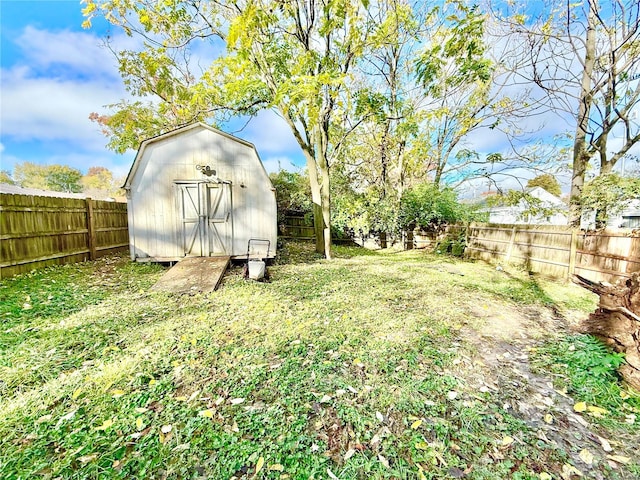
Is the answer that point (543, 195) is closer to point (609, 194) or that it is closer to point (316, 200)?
point (609, 194)

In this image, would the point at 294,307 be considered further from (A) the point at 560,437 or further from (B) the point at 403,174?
(B) the point at 403,174

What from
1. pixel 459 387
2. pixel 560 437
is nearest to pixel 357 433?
pixel 459 387

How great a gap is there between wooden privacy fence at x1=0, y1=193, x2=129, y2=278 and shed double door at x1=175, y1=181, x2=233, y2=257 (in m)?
2.22

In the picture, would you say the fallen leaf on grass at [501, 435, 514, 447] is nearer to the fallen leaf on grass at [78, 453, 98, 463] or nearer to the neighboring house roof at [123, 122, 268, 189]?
the fallen leaf on grass at [78, 453, 98, 463]

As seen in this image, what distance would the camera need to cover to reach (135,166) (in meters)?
6.56

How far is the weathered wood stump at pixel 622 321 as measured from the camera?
240 cm

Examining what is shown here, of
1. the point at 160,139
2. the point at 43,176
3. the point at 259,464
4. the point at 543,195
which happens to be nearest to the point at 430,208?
the point at 160,139

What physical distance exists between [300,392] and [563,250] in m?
7.09

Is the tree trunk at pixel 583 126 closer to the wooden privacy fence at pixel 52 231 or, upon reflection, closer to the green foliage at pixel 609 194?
the green foliage at pixel 609 194

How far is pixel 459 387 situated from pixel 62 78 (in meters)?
26.4

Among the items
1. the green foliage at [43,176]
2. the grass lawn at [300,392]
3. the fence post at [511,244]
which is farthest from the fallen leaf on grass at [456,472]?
the green foliage at [43,176]

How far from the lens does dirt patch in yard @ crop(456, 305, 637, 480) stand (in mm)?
1767

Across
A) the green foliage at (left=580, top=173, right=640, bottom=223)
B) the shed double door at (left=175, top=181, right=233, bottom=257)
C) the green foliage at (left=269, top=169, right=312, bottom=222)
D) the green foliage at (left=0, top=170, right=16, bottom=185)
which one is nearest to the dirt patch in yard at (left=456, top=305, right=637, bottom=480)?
the green foliage at (left=580, top=173, right=640, bottom=223)

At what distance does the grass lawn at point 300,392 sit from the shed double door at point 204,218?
2.69 meters
